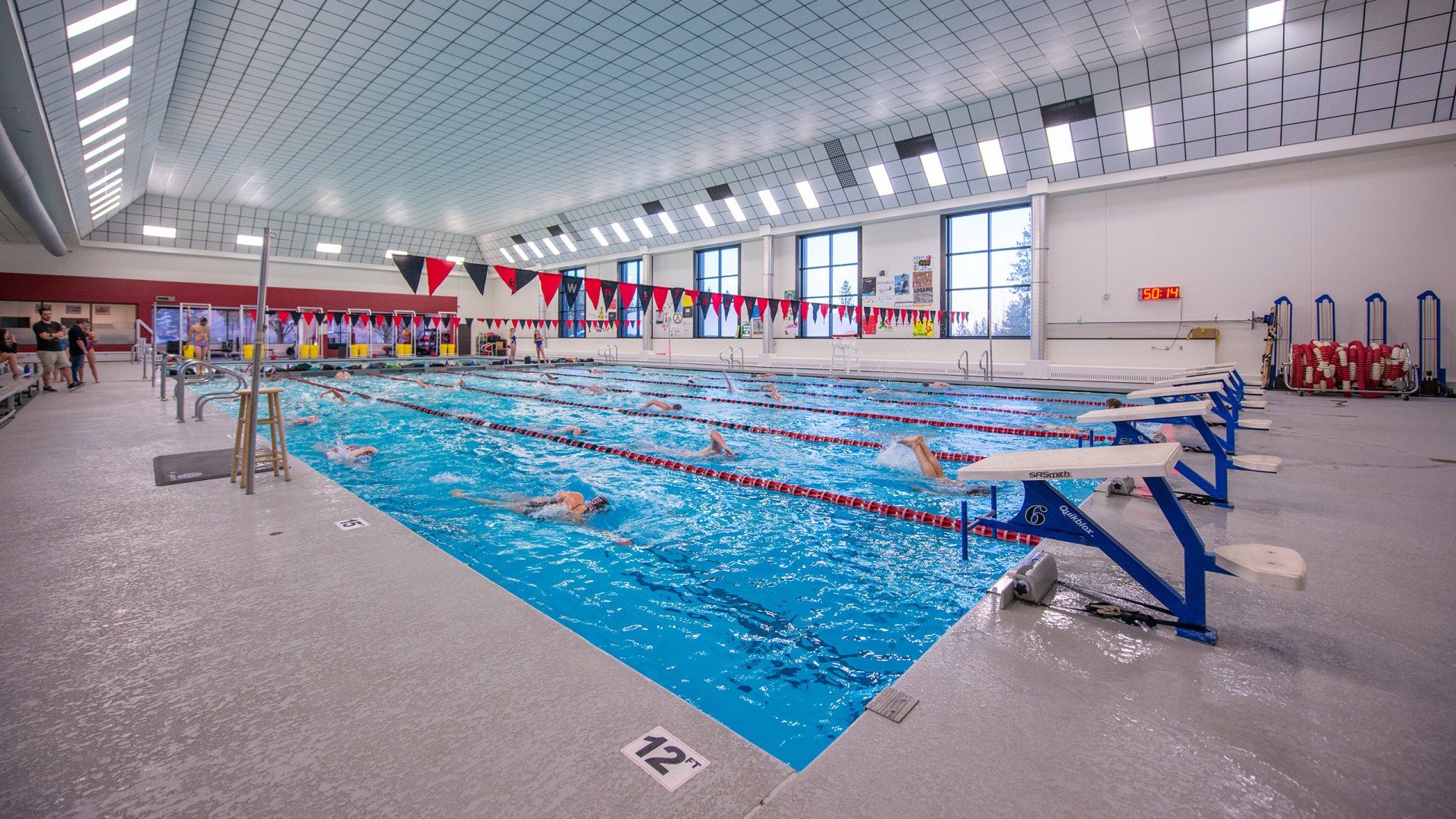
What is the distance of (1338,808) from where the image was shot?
47.7 inches

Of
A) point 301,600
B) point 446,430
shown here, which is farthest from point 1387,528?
point 446,430

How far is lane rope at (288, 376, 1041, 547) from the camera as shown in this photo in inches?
140

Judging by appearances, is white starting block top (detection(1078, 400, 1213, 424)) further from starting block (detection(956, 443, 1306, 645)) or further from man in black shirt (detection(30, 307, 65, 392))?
man in black shirt (detection(30, 307, 65, 392))

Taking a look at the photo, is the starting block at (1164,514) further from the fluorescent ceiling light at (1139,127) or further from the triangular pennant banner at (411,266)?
the fluorescent ceiling light at (1139,127)

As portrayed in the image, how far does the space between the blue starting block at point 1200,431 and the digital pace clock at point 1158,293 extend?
11612 mm

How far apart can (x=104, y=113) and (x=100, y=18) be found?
4.39m

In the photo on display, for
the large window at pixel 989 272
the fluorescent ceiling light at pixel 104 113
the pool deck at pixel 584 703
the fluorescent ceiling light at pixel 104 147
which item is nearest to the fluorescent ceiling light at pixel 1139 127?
the large window at pixel 989 272

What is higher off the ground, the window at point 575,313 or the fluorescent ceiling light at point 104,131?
the fluorescent ceiling light at point 104,131

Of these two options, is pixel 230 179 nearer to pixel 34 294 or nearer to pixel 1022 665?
pixel 34 294

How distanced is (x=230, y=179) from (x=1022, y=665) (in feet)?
80.9

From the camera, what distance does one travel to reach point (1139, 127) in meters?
12.2

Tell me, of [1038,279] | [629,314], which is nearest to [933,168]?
[1038,279]

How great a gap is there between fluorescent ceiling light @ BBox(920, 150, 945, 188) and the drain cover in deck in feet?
50.2

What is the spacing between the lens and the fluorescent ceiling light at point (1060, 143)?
12.8 metres
